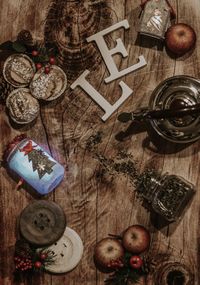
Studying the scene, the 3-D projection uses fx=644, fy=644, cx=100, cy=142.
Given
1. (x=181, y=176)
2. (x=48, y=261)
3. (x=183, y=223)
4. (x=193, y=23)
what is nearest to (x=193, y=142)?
(x=181, y=176)

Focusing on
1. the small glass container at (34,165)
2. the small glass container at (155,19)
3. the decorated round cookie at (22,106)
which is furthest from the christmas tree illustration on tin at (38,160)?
the small glass container at (155,19)

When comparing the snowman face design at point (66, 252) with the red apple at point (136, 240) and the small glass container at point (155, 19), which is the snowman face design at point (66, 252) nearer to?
the red apple at point (136, 240)

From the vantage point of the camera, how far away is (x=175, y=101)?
242 centimetres

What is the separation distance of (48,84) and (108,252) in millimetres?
673

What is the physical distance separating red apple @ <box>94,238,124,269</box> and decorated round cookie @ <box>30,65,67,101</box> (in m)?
0.58

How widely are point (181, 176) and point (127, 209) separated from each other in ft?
0.79

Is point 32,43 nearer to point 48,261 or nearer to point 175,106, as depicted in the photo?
point 175,106

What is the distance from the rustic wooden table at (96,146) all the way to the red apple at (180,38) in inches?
2.0

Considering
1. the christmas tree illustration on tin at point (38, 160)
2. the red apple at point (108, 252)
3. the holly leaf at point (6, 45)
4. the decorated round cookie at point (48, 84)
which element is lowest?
the red apple at point (108, 252)

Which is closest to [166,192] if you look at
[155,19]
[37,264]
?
[37,264]

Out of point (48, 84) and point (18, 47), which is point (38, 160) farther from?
point (18, 47)

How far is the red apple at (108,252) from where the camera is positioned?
240cm

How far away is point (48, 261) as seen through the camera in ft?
7.95

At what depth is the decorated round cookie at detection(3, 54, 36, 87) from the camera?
246 centimetres
